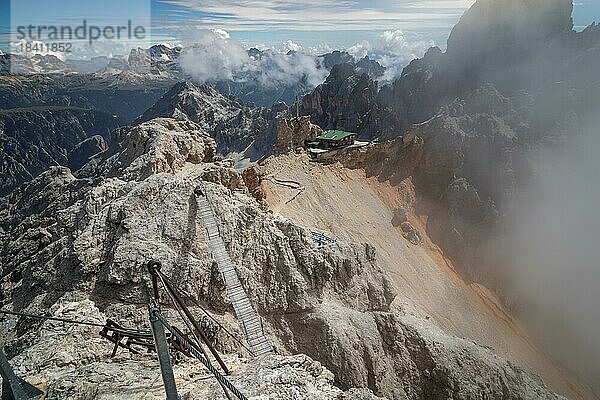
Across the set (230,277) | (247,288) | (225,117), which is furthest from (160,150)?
(225,117)

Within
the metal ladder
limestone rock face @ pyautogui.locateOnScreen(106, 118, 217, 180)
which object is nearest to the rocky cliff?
the metal ladder

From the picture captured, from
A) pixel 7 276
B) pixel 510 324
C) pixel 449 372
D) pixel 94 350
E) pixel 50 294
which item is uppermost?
pixel 94 350

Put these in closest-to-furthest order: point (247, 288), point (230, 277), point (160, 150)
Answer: point (230, 277) < point (247, 288) < point (160, 150)

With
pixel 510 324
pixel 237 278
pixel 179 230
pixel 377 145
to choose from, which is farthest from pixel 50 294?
pixel 377 145

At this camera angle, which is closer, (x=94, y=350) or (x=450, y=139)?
(x=94, y=350)

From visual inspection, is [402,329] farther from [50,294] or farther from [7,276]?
[7,276]

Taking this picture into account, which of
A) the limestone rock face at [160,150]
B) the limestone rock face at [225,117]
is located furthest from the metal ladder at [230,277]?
the limestone rock face at [225,117]

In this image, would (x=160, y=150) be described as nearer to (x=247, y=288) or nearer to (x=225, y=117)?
(x=247, y=288)

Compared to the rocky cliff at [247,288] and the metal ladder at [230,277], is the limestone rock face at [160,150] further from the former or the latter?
the metal ladder at [230,277]

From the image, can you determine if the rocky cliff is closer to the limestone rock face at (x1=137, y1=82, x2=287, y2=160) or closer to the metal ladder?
the metal ladder
